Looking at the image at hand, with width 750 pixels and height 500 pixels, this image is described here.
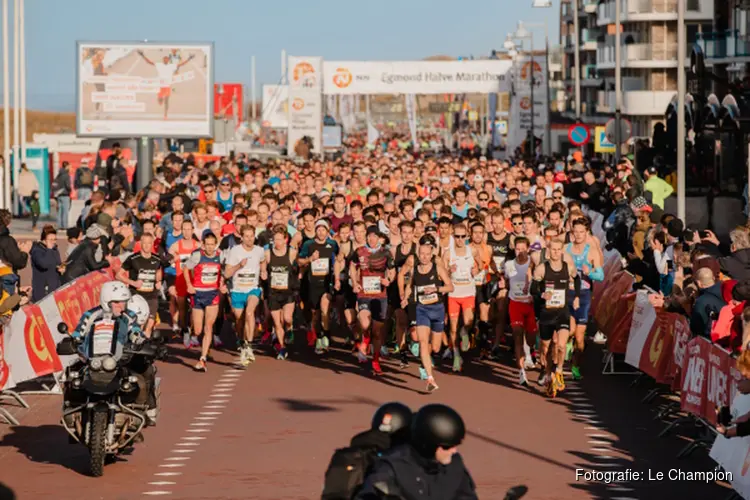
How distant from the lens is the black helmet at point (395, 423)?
25.5 ft

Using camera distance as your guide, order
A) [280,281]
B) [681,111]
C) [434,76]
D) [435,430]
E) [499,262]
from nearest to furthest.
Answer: [435,430]
[280,281]
[499,262]
[681,111]
[434,76]

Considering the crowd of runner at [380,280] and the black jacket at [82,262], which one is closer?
the crowd of runner at [380,280]

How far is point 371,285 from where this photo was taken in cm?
2014

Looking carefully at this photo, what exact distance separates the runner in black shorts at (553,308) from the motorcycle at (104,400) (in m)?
5.05

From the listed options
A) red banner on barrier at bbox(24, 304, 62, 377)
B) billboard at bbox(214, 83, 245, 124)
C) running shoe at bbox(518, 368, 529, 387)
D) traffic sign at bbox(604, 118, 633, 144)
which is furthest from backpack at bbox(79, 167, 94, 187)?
billboard at bbox(214, 83, 245, 124)

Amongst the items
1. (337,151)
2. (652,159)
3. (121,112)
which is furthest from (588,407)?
(337,151)

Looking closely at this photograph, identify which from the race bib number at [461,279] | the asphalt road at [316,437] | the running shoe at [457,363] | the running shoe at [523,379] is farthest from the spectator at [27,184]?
the running shoe at [523,379]

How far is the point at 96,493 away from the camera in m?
13.2

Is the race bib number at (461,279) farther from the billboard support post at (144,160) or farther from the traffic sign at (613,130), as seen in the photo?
the billboard support post at (144,160)

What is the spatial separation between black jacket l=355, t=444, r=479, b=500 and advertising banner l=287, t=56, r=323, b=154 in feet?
186

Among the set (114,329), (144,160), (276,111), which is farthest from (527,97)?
(114,329)

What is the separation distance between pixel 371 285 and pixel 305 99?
44.6m

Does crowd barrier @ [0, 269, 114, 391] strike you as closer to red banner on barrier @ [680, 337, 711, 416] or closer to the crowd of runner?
the crowd of runner

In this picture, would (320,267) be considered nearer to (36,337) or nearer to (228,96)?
(36,337)
